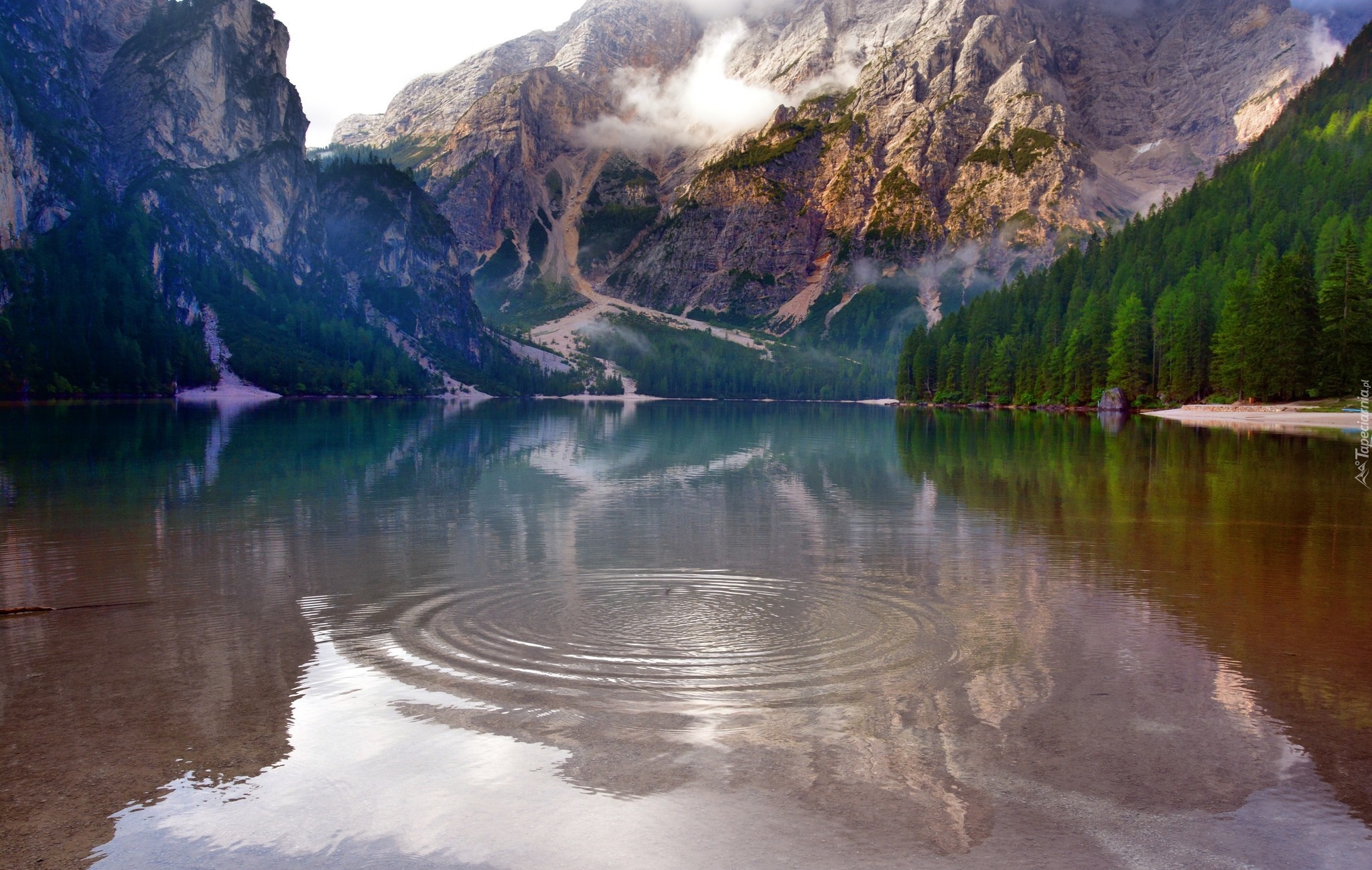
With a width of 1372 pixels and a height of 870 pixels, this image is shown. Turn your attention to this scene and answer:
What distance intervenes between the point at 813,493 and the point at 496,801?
96.0 ft

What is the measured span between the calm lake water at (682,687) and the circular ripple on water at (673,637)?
0.28ft

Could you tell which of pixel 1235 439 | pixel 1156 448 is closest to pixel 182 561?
pixel 1156 448

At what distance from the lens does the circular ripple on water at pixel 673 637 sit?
44.1 feet

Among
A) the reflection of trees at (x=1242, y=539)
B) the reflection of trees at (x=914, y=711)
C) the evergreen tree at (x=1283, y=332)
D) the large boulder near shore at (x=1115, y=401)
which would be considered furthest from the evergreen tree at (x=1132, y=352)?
the reflection of trees at (x=914, y=711)

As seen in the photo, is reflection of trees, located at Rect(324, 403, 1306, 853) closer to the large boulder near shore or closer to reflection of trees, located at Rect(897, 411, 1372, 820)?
reflection of trees, located at Rect(897, 411, 1372, 820)

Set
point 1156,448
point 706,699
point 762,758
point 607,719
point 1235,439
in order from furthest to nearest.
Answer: point 1235,439, point 1156,448, point 706,699, point 607,719, point 762,758

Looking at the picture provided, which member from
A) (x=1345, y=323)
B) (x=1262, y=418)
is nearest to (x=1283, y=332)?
(x=1345, y=323)

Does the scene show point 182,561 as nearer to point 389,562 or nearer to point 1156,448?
point 389,562

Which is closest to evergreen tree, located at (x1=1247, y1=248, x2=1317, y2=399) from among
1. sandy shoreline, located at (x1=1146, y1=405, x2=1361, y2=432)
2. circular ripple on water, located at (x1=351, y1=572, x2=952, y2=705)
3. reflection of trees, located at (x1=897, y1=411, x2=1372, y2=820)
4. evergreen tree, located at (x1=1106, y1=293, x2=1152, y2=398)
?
sandy shoreline, located at (x1=1146, y1=405, x2=1361, y2=432)

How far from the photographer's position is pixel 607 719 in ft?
39.0

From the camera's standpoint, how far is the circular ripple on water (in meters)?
13.4

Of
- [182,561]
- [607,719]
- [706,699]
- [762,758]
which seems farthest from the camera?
[182,561]

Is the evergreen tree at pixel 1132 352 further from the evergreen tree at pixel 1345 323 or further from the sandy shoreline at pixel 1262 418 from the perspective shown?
the evergreen tree at pixel 1345 323

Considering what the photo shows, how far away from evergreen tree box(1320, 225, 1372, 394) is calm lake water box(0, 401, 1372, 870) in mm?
81346
